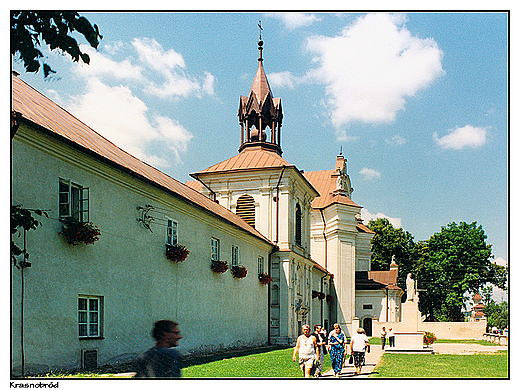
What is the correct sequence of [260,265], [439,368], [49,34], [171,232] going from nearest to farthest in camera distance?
[49,34] → [439,368] → [171,232] → [260,265]

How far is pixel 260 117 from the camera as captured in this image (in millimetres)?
44031

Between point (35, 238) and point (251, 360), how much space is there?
1074 centimetres

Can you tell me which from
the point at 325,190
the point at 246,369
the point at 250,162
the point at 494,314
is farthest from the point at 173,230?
the point at 494,314

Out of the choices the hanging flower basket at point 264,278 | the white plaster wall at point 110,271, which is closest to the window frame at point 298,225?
the hanging flower basket at point 264,278

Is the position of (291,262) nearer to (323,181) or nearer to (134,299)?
(134,299)

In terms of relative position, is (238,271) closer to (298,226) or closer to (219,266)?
(219,266)

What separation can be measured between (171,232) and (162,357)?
46.6 ft

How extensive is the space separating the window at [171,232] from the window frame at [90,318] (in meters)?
5.04

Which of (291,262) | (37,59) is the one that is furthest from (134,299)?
(291,262)

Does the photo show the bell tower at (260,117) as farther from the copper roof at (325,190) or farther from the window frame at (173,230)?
the window frame at (173,230)

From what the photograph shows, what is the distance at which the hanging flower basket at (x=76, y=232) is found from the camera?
15094mm

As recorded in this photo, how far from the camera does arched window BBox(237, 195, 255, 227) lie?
129ft

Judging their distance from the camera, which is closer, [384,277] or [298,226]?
[298,226]

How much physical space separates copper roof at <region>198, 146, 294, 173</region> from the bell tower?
6.72 feet
